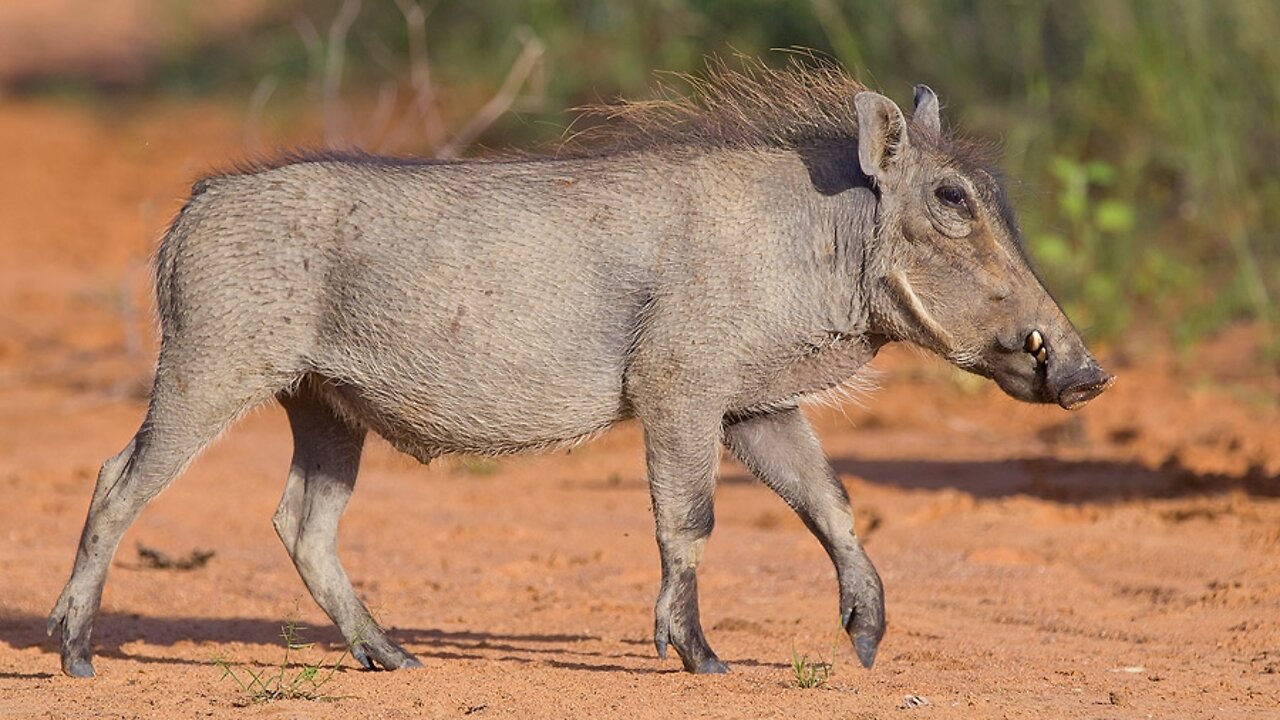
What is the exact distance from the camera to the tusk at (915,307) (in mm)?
5391

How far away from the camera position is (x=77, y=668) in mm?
5484

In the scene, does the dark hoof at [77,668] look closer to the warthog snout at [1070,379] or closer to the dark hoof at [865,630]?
the dark hoof at [865,630]

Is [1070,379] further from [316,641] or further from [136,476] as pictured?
[136,476]

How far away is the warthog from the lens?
17.5ft

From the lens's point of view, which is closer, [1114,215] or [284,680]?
[284,680]

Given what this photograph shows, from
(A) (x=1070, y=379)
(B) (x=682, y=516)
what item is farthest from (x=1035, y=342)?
(B) (x=682, y=516)

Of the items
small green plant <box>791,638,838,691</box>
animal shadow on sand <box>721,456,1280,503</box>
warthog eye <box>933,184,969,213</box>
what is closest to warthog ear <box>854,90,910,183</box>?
warthog eye <box>933,184,969,213</box>

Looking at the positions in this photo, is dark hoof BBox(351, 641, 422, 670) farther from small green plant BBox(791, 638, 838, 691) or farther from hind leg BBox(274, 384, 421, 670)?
small green plant BBox(791, 638, 838, 691)

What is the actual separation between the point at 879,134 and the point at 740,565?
7.81ft

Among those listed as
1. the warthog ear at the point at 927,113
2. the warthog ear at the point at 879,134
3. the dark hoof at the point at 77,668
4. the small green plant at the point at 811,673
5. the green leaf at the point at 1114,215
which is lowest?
the dark hoof at the point at 77,668

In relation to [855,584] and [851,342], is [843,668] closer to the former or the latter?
[855,584]

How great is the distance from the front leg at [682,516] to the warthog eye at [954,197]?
96 centimetres

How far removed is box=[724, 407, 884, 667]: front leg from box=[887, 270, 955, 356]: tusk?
0.49 metres

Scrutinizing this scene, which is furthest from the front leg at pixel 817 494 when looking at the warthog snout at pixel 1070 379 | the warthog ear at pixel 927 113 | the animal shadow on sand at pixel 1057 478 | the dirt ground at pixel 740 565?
the animal shadow on sand at pixel 1057 478
